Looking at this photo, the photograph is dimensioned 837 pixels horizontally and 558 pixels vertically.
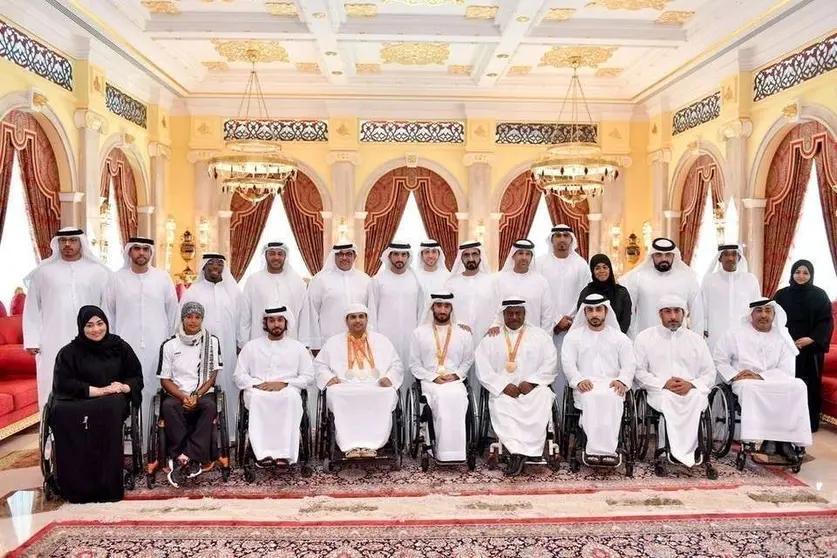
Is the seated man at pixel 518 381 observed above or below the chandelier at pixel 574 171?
below

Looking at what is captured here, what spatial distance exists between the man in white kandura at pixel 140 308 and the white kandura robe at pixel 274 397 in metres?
0.68

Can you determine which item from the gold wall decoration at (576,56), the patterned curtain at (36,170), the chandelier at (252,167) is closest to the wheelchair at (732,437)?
the gold wall decoration at (576,56)

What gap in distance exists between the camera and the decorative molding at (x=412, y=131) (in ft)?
34.9

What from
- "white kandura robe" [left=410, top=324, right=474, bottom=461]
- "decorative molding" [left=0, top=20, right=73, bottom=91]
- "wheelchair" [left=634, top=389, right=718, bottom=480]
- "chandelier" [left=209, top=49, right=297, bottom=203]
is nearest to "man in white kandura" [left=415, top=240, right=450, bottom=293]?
"white kandura robe" [left=410, top=324, right=474, bottom=461]

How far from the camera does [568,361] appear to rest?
4910 millimetres

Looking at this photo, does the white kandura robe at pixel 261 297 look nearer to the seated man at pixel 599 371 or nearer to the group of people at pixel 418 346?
the group of people at pixel 418 346

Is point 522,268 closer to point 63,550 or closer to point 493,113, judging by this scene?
point 63,550

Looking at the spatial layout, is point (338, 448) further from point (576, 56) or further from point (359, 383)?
point (576, 56)

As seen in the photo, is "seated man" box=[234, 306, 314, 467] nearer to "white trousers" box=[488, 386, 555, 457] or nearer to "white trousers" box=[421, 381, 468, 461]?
"white trousers" box=[421, 381, 468, 461]

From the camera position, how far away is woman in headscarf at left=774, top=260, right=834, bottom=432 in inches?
223

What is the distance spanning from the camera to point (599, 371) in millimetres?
4922

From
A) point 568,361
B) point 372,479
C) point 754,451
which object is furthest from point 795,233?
point 372,479

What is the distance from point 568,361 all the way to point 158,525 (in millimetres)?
2686

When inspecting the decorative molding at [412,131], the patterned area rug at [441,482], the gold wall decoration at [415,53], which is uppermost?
the gold wall decoration at [415,53]
